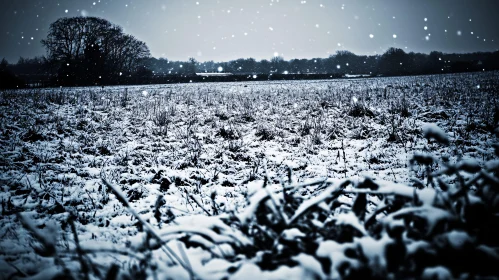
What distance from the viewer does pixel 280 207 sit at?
109 cm

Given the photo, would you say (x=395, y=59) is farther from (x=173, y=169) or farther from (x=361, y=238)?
(x=361, y=238)

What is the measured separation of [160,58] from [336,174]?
15309 centimetres

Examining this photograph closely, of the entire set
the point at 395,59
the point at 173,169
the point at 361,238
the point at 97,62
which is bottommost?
the point at 173,169

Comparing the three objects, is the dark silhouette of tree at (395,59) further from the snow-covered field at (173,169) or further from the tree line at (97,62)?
the snow-covered field at (173,169)

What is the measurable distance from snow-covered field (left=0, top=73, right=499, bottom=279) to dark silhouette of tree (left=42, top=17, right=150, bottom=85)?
31.4 m

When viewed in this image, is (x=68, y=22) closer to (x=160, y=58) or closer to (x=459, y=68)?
(x=459, y=68)

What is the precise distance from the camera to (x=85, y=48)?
122 feet

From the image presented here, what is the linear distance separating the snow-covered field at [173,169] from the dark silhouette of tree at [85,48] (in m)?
31.4

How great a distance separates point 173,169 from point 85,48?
43.1 meters

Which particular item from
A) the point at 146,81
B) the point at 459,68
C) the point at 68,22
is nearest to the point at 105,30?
the point at 68,22

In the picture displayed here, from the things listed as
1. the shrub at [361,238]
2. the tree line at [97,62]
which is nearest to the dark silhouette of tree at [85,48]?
the tree line at [97,62]

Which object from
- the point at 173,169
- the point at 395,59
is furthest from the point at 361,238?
the point at 395,59

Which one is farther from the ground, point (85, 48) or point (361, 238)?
point (85, 48)

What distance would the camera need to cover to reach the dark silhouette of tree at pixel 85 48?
35.6 m
